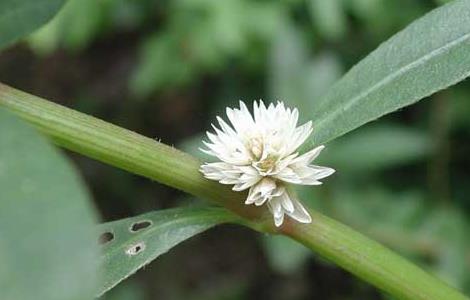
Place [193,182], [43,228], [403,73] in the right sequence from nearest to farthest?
[43,228]
[193,182]
[403,73]

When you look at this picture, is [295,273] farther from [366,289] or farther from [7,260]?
[7,260]

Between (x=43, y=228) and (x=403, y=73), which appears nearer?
(x=43, y=228)

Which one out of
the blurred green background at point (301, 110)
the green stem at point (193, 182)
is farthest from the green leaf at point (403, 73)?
the blurred green background at point (301, 110)

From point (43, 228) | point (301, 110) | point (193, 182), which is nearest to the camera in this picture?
point (43, 228)

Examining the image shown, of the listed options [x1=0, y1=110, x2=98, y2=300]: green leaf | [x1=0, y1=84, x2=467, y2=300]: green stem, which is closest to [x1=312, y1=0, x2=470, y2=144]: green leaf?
[x1=0, y1=84, x2=467, y2=300]: green stem

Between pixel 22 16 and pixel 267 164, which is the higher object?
pixel 22 16

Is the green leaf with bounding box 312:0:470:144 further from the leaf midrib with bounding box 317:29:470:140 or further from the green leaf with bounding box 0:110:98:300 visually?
the green leaf with bounding box 0:110:98:300

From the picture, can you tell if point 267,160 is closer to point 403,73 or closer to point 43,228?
point 403,73

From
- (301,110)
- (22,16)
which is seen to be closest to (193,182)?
(22,16)
